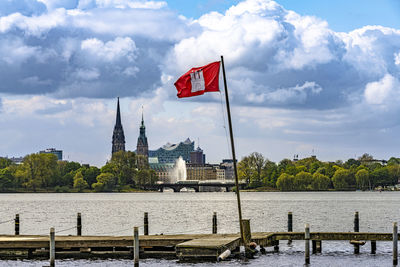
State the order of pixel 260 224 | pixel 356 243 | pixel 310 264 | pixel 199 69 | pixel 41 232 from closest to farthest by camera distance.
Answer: pixel 199 69, pixel 310 264, pixel 356 243, pixel 41 232, pixel 260 224

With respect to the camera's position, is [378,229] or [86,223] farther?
[86,223]

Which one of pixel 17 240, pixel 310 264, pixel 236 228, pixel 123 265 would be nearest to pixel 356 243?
pixel 310 264

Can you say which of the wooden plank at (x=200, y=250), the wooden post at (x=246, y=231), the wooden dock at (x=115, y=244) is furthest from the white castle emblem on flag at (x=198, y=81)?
the wooden post at (x=246, y=231)

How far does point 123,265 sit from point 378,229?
4206 cm

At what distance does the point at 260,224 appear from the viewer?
289 ft

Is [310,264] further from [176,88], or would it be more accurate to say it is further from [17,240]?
[17,240]

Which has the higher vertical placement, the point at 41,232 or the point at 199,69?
the point at 199,69

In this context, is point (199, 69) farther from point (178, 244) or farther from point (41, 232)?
point (41, 232)

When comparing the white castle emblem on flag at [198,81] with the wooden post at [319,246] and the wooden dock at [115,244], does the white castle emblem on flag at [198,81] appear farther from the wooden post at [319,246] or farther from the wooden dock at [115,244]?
the wooden post at [319,246]

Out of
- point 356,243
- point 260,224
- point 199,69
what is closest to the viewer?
point 199,69

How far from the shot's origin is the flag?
135ft

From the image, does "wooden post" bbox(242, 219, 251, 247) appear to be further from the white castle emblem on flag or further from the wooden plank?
the white castle emblem on flag

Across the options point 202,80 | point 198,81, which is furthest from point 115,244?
point 202,80

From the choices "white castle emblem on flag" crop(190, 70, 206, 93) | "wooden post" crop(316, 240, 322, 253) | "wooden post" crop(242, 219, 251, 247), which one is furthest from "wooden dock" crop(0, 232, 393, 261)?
"white castle emblem on flag" crop(190, 70, 206, 93)
